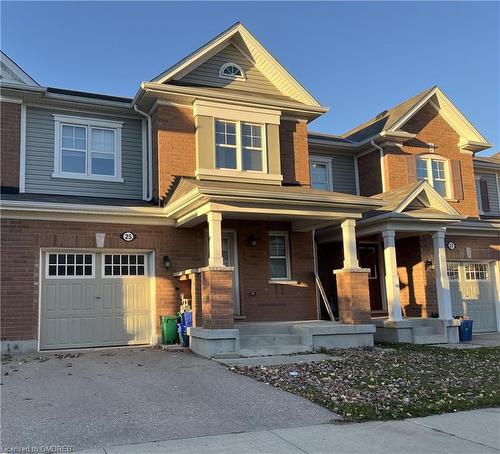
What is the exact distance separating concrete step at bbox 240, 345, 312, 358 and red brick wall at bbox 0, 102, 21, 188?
23.3ft

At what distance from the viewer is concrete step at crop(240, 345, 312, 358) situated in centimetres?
1132

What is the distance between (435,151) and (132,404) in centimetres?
1435

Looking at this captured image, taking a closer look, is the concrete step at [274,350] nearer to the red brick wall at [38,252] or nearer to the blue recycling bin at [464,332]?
the red brick wall at [38,252]

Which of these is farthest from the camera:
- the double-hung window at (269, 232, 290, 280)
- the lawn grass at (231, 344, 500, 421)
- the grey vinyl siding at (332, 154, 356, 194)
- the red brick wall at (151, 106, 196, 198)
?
the grey vinyl siding at (332, 154, 356, 194)

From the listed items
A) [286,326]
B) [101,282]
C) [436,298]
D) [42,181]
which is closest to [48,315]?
[101,282]

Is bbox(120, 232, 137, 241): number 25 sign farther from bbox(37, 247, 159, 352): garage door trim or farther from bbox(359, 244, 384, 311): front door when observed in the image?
bbox(359, 244, 384, 311): front door

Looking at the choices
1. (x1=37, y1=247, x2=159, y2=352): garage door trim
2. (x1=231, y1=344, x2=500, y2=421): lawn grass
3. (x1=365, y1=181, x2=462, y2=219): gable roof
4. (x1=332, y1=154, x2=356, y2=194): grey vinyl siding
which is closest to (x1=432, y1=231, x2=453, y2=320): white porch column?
(x1=365, y1=181, x2=462, y2=219): gable roof

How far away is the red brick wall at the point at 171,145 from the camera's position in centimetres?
1380

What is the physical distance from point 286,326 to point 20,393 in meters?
6.71

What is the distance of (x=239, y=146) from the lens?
14.4 metres

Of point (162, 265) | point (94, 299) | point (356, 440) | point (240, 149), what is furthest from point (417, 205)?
point (356, 440)

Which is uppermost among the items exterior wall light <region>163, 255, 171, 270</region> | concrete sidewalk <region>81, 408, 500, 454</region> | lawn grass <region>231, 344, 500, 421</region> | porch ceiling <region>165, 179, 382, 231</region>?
porch ceiling <region>165, 179, 382, 231</region>

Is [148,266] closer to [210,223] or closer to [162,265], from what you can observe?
[162,265]

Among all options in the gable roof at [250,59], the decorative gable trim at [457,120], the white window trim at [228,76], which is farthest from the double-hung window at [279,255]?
the decorative gable trim at [457,120]
